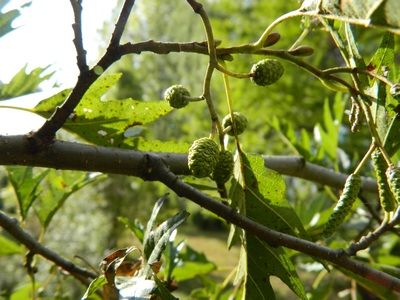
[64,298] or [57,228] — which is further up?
[57,228]

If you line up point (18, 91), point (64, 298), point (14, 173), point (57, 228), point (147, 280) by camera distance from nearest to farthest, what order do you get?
point (147, 280) < point (18, 91) < point (14, 173) < point (64, 298) < point (57, 228)

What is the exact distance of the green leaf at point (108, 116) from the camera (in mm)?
703

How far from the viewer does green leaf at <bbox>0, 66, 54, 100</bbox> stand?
87 centimetres

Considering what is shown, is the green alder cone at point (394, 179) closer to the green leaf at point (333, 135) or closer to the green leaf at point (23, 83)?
the green leaf at point (23, 83)

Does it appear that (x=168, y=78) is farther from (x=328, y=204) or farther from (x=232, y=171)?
(x=232, y=171)

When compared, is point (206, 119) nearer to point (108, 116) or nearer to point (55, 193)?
point (55, 193)

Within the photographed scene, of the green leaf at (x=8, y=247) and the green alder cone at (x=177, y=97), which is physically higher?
the green alder cone at (x=177, y=97)

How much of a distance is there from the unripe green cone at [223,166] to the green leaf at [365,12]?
215mm

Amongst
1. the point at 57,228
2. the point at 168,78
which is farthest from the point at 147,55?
the point at 57,228

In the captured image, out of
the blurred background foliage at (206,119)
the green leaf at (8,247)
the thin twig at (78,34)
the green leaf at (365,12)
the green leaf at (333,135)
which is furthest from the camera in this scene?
the blurred background foliage at (206,119)

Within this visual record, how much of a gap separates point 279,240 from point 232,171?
13cm

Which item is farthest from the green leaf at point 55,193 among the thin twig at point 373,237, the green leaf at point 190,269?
the thin twig at point 373,237

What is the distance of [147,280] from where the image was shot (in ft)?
1.69

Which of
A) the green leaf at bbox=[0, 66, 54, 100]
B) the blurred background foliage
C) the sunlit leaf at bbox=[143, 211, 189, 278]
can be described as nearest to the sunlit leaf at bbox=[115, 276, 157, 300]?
the sunlit leaf at bbox=[143, 211, 189, 278]
